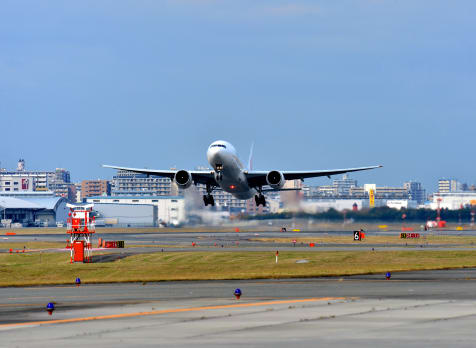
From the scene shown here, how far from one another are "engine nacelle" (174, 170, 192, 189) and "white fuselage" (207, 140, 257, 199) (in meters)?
2.53

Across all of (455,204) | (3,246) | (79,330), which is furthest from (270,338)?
(455,204)

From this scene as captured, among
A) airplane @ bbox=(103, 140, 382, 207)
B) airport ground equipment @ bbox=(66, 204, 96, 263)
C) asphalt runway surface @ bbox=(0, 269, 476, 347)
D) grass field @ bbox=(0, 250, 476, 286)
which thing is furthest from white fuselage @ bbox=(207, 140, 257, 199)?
asphalt runway surface @ bbox=(0, 269, 476, 347)

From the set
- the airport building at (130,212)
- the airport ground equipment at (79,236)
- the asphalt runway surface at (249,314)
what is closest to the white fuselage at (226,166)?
the airport ground equipment at (79,236)

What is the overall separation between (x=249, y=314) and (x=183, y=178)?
4714cm

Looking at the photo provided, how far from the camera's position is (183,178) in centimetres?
7075

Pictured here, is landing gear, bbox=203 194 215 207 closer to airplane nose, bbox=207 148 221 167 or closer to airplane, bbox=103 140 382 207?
airplane, bbox=103 140 382 207

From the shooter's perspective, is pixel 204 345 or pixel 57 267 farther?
pixel 57 267

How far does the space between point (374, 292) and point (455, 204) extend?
146 meters

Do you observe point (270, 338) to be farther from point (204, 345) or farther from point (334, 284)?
point (334, 284)

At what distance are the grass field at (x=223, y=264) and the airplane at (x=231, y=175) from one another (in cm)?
897

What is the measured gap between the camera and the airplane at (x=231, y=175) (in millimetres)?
66438

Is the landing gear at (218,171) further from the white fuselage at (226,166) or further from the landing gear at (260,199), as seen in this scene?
the landing gear at (260,199)

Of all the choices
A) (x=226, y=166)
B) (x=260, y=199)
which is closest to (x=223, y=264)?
(x=226, y=166)

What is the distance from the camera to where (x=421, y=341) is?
1838 centimetres
